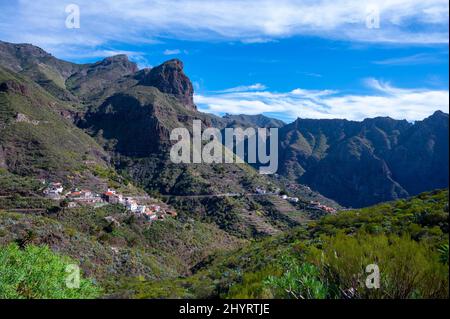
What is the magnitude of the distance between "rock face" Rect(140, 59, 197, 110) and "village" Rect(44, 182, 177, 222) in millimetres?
97152

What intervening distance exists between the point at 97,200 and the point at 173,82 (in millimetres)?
107682

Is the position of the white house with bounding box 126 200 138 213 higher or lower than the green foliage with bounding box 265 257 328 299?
lower

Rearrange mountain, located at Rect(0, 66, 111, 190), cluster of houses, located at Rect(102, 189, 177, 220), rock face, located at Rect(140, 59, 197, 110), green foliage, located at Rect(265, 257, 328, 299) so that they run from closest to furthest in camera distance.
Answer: green foliage, located at Rect(265, 257, 328, 299) → cluster of houses, located at Rect(102, 189, 177, 220) → mountain, located at Rect(0, 66, 111, 190) → rock face, located at Rect(140, 59, 197, 110)

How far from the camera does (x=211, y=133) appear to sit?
124000 mm

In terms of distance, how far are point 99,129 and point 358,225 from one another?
110 m

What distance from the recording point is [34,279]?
1752 centimetres

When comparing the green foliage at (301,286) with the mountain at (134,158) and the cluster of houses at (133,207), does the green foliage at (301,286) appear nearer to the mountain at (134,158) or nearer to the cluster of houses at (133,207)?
the cluster of houses at (133,207)

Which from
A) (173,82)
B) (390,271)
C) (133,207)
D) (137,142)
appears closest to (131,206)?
(133,207)

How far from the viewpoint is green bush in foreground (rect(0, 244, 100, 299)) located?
16.0 metres

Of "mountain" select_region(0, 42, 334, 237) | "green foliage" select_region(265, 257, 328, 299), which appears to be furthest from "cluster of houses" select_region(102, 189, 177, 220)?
"green foliage" select_region(265, 257, 328, 299)

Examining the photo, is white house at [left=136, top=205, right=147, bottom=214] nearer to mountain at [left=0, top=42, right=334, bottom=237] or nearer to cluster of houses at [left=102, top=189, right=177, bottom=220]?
cluster of houses at [left=102, top=189, right=177, bottom=220]

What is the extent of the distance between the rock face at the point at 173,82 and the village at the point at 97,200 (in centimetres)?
9715

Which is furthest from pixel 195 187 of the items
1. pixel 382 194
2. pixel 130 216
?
pixel 382 194
